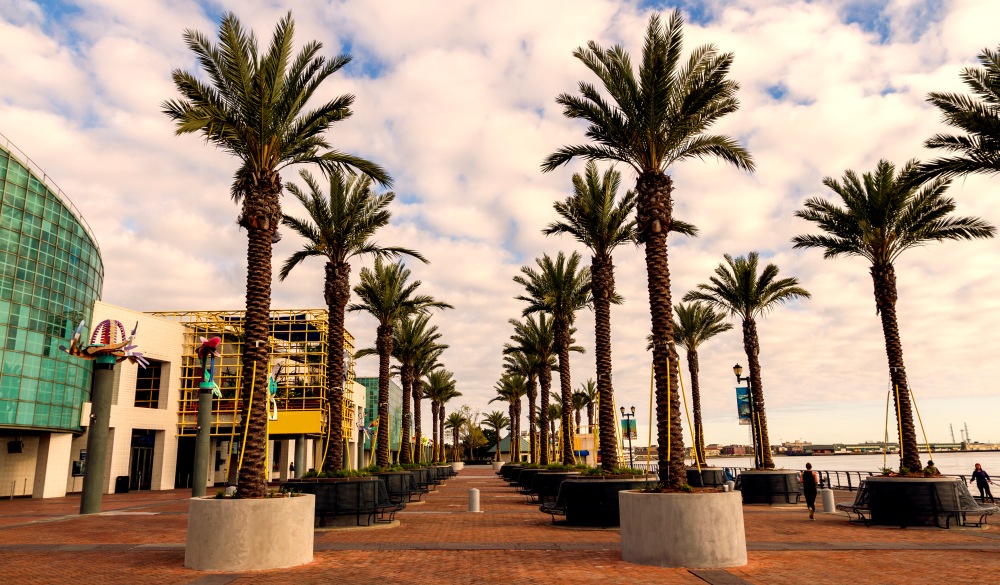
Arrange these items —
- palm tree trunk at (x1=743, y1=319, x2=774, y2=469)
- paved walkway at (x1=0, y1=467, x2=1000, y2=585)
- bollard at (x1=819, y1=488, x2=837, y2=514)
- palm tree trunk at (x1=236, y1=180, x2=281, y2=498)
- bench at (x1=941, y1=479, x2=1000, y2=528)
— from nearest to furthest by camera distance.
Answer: paved walkway at (x1=0, y1=467, x2=1000, y2=585) → palm tree trunk at (x1=236, y1=180, x2=281, y2=498) → bench at (x1=941, y1=479, x2=1000, y2=528) → bollard at (x1=819, y1=488, x2=837, y2=514) → palm tree trunk at (x1=743, y1=319, x2=774, y2=469)

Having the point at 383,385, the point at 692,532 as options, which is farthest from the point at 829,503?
the point at 383,385

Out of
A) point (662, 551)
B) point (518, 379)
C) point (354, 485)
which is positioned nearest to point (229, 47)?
point (354, 485)

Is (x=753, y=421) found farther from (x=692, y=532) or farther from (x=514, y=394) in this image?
(x=514, y=394)

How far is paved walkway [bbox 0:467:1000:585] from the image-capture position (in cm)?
1056

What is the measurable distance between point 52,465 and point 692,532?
123ft

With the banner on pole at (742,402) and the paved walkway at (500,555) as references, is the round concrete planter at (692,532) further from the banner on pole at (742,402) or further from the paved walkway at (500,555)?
the banner on pole at (742,402)

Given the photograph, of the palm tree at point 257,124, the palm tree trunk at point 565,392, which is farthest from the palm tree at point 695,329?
the palm tree at point 257,124

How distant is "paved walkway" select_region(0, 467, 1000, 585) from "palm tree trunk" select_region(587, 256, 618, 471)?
359 cm

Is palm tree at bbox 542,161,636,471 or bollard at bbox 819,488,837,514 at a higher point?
palm tree at bbox 542,161,636,471

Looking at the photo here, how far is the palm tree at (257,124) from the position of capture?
546 inches

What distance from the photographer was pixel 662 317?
14.4m

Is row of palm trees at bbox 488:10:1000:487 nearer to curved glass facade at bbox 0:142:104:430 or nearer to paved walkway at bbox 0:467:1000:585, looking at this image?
paved walkway at bbox 0:467:1000:585

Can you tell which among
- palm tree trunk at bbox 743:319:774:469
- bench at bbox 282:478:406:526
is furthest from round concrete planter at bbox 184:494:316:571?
palm tree trunk at bbox 743:319:774:469

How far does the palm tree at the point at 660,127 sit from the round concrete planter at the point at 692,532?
1.93 metres
